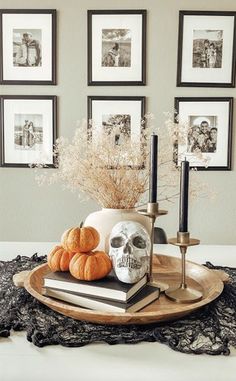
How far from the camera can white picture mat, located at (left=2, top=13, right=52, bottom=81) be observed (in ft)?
9.27

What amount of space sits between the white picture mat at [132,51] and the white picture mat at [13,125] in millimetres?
412

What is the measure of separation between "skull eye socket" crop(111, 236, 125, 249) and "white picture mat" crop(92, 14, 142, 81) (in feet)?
6.80

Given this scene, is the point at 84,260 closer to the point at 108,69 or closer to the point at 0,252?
the point at 0,252

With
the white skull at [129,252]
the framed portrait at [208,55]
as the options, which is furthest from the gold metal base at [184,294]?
the framed portrait at [208,55]

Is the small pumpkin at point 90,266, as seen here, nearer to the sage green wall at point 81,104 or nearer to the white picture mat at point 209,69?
the sage green wall at point 81,104

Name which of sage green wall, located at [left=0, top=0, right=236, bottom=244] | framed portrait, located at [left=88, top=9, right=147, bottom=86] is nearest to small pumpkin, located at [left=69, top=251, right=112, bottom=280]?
sage green wall, located at [left=0, top=0, right=236, bottom=244]

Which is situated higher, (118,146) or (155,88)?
(155,88)

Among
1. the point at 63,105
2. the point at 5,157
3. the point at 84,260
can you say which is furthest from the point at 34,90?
the point at 84,260

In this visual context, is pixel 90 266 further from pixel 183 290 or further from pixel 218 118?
pixel 218 118

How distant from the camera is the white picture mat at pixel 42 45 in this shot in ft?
9.27

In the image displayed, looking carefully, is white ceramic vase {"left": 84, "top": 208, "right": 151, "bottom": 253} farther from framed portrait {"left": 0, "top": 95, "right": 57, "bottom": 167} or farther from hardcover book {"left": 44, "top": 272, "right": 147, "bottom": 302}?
framed portrait {"left": 0, "top": 95, "right": 57, "bottom": 167}

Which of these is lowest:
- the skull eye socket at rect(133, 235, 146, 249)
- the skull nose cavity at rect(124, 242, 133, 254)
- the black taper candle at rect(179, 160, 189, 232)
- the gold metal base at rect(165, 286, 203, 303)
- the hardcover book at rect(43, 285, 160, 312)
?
the gold metal base at rect(165, 286, 203, 303)

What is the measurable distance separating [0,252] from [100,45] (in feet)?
5.86

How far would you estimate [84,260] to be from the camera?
930 mm
